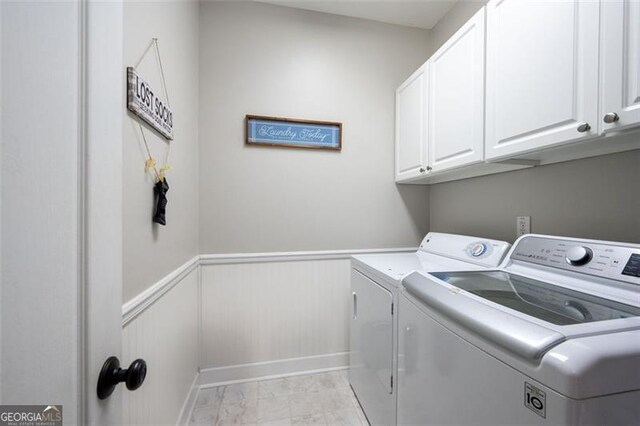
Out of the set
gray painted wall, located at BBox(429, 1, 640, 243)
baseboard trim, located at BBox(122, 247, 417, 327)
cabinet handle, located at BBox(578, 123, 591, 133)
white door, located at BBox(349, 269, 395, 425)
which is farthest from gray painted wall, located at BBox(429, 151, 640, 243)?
white door, located at BBox(349, 269, 395, 425)

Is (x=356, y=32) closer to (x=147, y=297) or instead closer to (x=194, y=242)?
(x=194, y=242)

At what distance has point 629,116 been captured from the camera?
0.76 m

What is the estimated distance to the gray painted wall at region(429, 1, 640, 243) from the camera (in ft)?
3.33

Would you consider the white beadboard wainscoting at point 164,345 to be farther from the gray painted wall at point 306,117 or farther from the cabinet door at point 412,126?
the cabinet door at point 412,126

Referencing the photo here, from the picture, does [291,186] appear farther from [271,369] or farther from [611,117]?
[611,117]

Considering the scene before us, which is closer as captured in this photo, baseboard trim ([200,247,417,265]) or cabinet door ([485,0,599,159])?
cabinet door ([485,0,599,159])

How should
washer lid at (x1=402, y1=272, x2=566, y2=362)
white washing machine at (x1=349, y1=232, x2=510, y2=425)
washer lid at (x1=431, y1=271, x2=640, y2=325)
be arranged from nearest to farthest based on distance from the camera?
washer lid at (x1=402, y1=272, x2=566, y2=362)
washer lid at (x1=431, y1=271, x2=640, y2=325)
white washing machine at (x1=349, y1=232, x2=510, y2=425)

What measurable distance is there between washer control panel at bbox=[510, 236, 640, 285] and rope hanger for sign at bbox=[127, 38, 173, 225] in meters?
1.62

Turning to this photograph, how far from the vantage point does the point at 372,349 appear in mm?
1454

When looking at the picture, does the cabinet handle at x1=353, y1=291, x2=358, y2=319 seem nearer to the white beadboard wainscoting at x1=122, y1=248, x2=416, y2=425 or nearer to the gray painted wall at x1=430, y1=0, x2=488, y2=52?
the white beadboard wainscoting at x1=122, y1=248, x2=416, y2=425

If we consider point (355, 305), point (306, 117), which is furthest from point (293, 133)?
point (355, 305)

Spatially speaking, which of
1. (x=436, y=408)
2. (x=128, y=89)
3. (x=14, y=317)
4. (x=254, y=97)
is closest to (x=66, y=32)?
(x=14, y=317)

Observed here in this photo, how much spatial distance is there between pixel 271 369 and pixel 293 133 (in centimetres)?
183

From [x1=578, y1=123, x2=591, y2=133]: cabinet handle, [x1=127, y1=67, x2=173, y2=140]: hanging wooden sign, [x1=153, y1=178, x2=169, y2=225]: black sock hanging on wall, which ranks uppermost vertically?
[x1=127, y1=67, x2=173, y2=140]: hanging wooden sign
